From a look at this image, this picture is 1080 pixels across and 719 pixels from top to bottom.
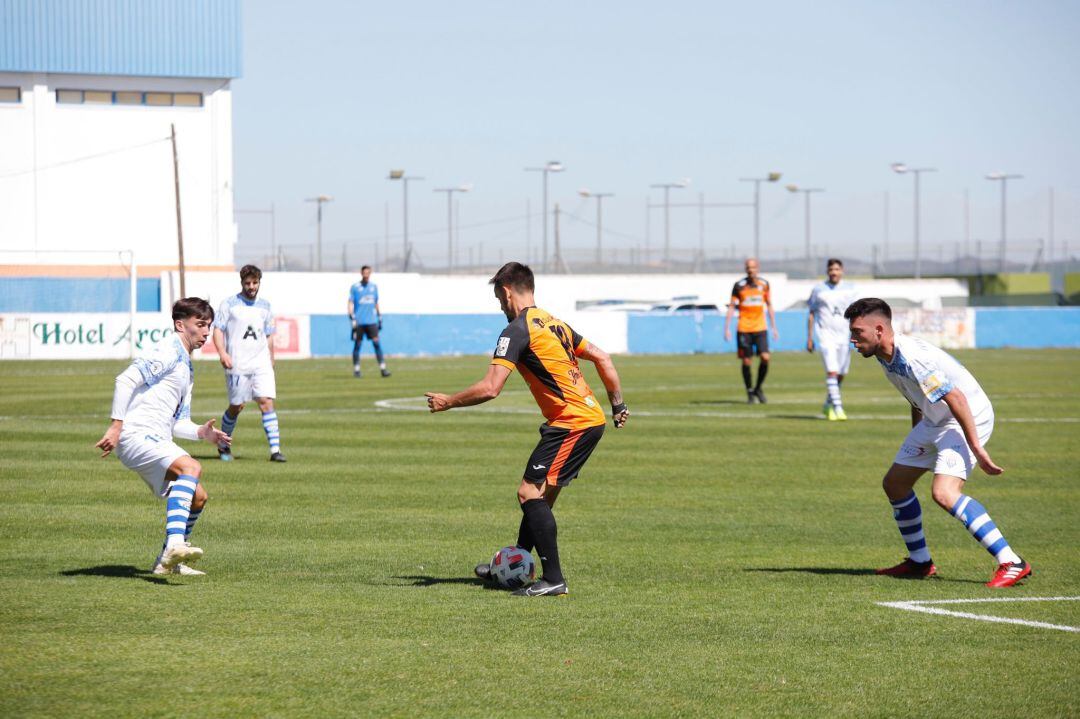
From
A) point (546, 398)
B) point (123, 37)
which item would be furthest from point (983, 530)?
point (123, 37)

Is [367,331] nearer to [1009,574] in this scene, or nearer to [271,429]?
[271,429]

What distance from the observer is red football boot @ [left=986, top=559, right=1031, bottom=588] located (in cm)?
909

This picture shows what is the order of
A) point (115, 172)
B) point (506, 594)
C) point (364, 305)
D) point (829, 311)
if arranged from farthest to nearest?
point (115, 172)
point (364, 305)
point (829, 311)
point (506, 594)

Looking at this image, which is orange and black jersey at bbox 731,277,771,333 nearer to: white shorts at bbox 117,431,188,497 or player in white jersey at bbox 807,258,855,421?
player in white jersey at bbox 807,258,855,421

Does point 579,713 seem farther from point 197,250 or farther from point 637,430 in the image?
point 197,250

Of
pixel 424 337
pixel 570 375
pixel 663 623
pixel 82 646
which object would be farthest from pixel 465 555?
pixel 424 337

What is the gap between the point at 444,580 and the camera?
933 centimetres

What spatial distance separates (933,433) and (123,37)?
63.5 m

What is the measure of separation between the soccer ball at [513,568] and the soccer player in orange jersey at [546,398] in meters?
0.11

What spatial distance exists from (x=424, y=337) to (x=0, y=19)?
1287 inches

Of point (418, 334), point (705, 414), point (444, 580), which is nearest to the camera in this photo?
point (444, 580)

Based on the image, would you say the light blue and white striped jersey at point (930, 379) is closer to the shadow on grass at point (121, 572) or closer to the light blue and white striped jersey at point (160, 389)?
the light blue and white striped jersey at point (160, 389)

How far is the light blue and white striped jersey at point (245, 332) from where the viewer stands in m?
16.6

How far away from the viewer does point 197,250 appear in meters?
67.0
